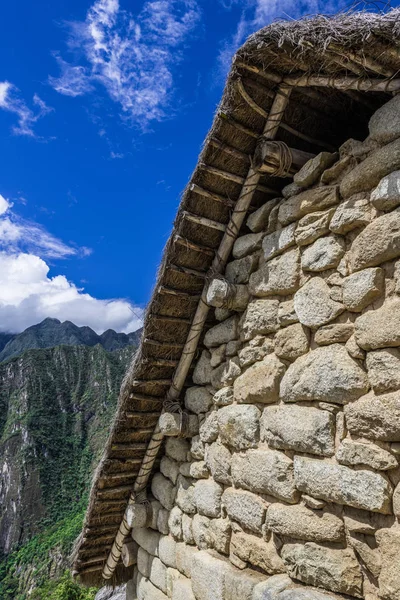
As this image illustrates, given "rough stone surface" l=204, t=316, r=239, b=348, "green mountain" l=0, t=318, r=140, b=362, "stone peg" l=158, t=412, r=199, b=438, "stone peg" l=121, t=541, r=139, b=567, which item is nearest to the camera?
"rough stone surface" l=204, t=316, r=239, b=348

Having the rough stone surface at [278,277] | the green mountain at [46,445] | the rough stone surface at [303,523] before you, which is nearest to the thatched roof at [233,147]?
the rough stone surface at [278,277]

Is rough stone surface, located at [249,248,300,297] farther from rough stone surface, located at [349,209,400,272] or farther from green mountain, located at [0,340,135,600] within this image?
green mountain, located at [0,340,135,600]

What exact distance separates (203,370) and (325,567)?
1303mm

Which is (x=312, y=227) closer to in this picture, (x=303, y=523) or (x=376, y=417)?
(x=376, y=417)

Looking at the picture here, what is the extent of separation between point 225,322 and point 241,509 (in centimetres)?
103

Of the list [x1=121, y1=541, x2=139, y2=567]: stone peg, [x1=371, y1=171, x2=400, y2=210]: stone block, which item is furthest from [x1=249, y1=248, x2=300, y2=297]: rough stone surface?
[x1=121, y1=541, x2=139, y2=567]: stone peg

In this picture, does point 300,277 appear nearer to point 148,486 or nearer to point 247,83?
point 247,83

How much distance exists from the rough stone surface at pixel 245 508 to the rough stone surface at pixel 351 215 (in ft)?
4.41

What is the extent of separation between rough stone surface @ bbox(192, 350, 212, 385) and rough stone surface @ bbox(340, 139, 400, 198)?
134 cm

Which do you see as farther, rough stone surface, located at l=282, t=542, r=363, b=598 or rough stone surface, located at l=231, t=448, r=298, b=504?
rough stone surface, located at l=231, t=448, r=298, b=504

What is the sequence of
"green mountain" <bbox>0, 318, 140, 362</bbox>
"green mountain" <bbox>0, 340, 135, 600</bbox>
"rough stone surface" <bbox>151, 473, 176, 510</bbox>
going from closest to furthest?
"rough stone surface" <bbox>151, 473, 176, 510</bbox> → "green mountain" <bbox>0, 340, 135, 600</bbox> → "green mountain" <bbox>0, 318, 140, 362</bbox>

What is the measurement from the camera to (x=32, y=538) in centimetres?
4066

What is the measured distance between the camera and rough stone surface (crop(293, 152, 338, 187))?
1919 millimetres

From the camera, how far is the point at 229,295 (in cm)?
227
